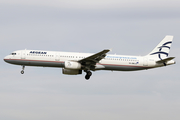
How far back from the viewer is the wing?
175ft

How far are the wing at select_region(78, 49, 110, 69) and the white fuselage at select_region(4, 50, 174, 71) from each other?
0.97 m

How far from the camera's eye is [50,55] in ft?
180

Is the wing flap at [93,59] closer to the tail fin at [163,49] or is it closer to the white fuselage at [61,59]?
the white fuselage at [61,59]

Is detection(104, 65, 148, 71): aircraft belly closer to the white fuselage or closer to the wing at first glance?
the white fuselage

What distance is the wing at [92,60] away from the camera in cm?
5322

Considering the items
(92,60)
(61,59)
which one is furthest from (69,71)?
(92,60)

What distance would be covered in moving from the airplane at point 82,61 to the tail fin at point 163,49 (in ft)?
6.42

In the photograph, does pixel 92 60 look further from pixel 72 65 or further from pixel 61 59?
pixel 61 59

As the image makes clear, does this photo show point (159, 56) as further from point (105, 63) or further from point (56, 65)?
point (56, 65)

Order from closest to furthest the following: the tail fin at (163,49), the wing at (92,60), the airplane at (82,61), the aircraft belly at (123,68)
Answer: the wing at (92,60), the airplane at (82,61), the aircraft belly at (123,68), the tail fin at (163,49)

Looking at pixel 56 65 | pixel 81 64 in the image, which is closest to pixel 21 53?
pixel 56 65

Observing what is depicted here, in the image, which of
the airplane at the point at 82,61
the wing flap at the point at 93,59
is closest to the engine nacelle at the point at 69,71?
the airplane at the point at 82,61

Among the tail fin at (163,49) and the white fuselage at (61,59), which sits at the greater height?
the tail fin at (163,49)

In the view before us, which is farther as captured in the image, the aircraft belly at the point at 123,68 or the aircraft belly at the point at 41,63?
the aircraft belly at the point at 123,68
